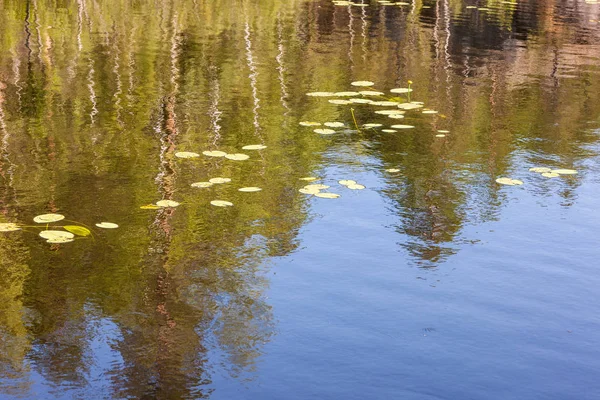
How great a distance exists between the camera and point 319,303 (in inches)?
182

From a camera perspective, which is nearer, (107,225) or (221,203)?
(107,225)

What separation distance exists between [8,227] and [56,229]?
11.8 inches

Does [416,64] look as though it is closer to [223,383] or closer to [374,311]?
[374,311]

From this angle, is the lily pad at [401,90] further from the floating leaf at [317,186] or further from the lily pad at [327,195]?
the lily pad at [327,195]

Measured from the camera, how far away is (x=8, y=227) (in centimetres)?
543

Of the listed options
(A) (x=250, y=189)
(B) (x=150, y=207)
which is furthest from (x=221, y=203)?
(B) (x=150, y=207)

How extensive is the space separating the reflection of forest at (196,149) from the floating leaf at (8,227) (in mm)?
109

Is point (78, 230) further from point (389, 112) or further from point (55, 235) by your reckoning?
point (389, 112)

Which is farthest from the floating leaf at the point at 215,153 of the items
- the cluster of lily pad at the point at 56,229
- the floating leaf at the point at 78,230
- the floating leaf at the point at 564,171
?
the floating leaf at the point at 564,171

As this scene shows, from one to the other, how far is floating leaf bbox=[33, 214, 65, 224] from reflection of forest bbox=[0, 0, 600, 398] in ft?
0.32

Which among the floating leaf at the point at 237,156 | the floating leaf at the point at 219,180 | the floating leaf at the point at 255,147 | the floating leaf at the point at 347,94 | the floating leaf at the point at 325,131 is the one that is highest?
the floating leaf at the point at 347,94

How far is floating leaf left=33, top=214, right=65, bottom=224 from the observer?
5520 millimetres

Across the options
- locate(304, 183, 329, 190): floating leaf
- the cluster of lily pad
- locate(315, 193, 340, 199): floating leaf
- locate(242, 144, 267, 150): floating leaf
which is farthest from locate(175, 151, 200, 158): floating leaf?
the cluster of lily pad

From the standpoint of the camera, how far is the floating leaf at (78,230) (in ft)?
17.6
